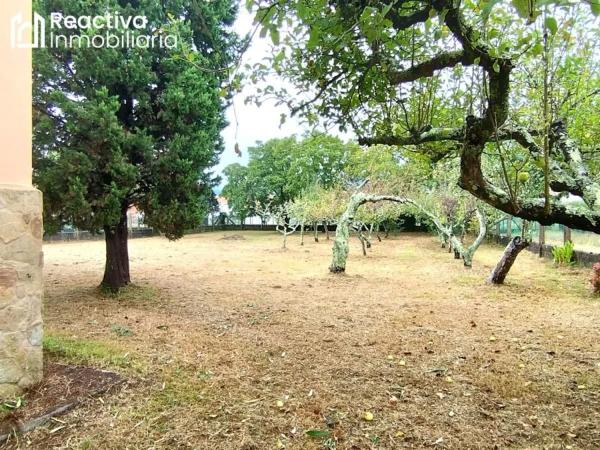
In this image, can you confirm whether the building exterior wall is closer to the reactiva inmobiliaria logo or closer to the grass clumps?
the grass clumps

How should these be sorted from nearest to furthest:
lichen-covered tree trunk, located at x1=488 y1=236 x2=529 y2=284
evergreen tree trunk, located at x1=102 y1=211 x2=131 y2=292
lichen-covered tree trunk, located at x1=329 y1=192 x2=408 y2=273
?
1. evergreen tree trunk, located at x1=102 y1=211 x2=131 y2=292
2. lichen-covered tree trunk, located at x1=488 y1=236 x2=529 y2=284
3. lichen-covered tree trunk, located at x1=329 y1=192 x2=408 y2=273

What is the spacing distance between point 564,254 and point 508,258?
150 inches

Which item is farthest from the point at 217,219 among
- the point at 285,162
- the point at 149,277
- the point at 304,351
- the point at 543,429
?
the point at 543,429

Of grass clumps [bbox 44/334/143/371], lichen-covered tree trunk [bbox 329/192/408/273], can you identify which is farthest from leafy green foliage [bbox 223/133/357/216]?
grass clumps [bbox 44/334/143/371]

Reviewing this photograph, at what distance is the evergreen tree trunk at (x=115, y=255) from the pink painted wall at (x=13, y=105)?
382 cm

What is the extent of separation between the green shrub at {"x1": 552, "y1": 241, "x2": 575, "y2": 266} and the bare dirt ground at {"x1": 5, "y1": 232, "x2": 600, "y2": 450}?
2.78 m

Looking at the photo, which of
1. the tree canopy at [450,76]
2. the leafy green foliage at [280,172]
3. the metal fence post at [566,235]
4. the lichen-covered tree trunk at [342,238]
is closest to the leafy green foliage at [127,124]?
the tree canopy at [450,76]

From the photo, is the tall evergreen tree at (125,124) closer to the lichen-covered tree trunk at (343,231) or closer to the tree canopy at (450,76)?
the tree canopy at (450,76)

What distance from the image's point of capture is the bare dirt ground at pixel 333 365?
2.47 meters

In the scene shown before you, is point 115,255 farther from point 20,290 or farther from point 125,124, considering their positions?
point 20,290

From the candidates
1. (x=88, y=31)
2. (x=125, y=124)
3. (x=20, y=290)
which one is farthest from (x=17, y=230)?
(x=125, y=124)

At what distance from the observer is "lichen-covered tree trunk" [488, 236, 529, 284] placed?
7.30 m

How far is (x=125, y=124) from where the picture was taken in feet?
21.0

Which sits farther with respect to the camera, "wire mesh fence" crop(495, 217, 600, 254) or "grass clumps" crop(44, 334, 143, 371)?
"wire mesh fence" crop(495, 217, 600, 254)
